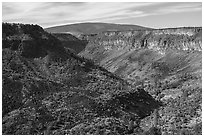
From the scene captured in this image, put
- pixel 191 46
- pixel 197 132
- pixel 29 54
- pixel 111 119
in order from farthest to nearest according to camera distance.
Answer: pixel 191 46 → pixel 29 54 → pixel 111 119 → pixel 197 132

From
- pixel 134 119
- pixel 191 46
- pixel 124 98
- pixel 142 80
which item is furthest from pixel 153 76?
pixel 134 119

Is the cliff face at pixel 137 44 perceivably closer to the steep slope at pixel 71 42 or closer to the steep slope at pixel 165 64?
the steep slope at pixel 165 64

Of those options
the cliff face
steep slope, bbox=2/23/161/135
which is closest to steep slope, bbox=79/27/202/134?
the cliff face

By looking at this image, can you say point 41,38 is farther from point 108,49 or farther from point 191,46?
point 108,49

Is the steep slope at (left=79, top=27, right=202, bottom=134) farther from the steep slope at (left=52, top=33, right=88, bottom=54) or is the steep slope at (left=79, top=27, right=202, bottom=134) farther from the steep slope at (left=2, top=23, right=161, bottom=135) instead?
the steep slope at (left=52, top=33, right=88, bottom=54)

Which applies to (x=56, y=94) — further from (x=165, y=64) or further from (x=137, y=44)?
(x=137, y=44)

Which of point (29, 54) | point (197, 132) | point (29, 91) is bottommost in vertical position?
point (197, 132)

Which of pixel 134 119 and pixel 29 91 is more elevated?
pixel 29 91
